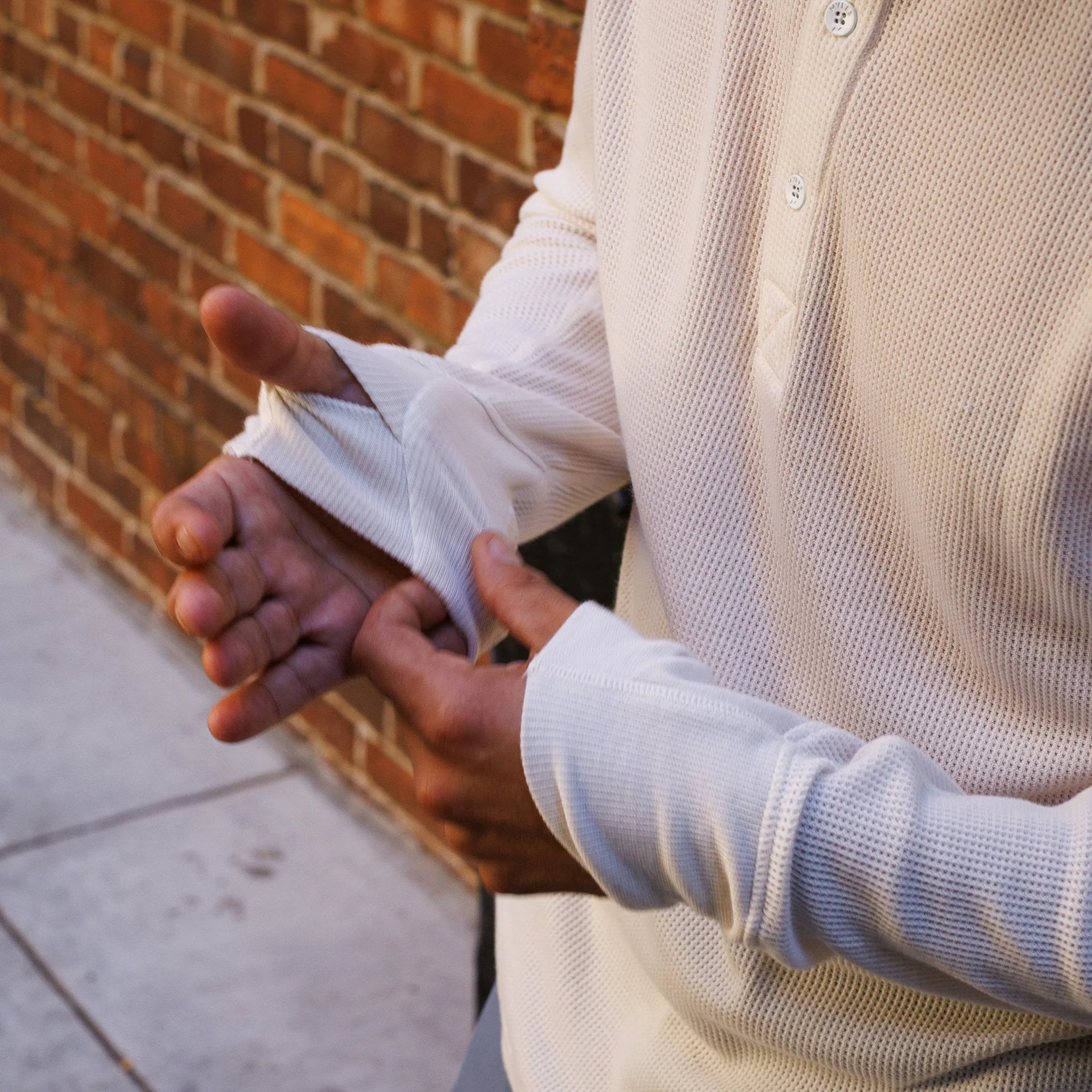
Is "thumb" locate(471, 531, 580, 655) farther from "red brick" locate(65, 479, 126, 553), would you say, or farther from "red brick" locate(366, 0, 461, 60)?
"red brick" locate(65, 479, 126, 553)

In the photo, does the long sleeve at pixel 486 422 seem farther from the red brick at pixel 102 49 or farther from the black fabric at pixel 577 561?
the red brick at pixel 102 49

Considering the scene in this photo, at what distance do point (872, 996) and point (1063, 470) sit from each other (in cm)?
37

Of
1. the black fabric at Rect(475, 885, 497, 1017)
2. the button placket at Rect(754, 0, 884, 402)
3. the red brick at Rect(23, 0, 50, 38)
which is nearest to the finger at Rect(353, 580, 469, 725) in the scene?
the button placket at Rect(754, 0, 884, 402)

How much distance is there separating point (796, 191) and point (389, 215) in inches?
61.9

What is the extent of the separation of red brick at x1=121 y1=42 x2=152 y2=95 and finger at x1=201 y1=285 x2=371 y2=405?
2119 mm

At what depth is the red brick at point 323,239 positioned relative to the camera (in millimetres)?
2463

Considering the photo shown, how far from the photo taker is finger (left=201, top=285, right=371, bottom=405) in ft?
2.98

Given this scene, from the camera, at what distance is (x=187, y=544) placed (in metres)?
0.91

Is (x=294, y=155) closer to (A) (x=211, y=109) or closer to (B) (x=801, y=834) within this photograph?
(A) (x=211, y=109)

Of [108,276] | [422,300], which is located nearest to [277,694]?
[422,300]

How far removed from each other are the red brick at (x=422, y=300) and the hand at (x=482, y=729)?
1362mm

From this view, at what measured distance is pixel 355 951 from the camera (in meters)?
2.41

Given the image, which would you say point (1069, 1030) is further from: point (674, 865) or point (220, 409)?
point (220, 409)

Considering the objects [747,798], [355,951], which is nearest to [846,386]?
[747,798]
